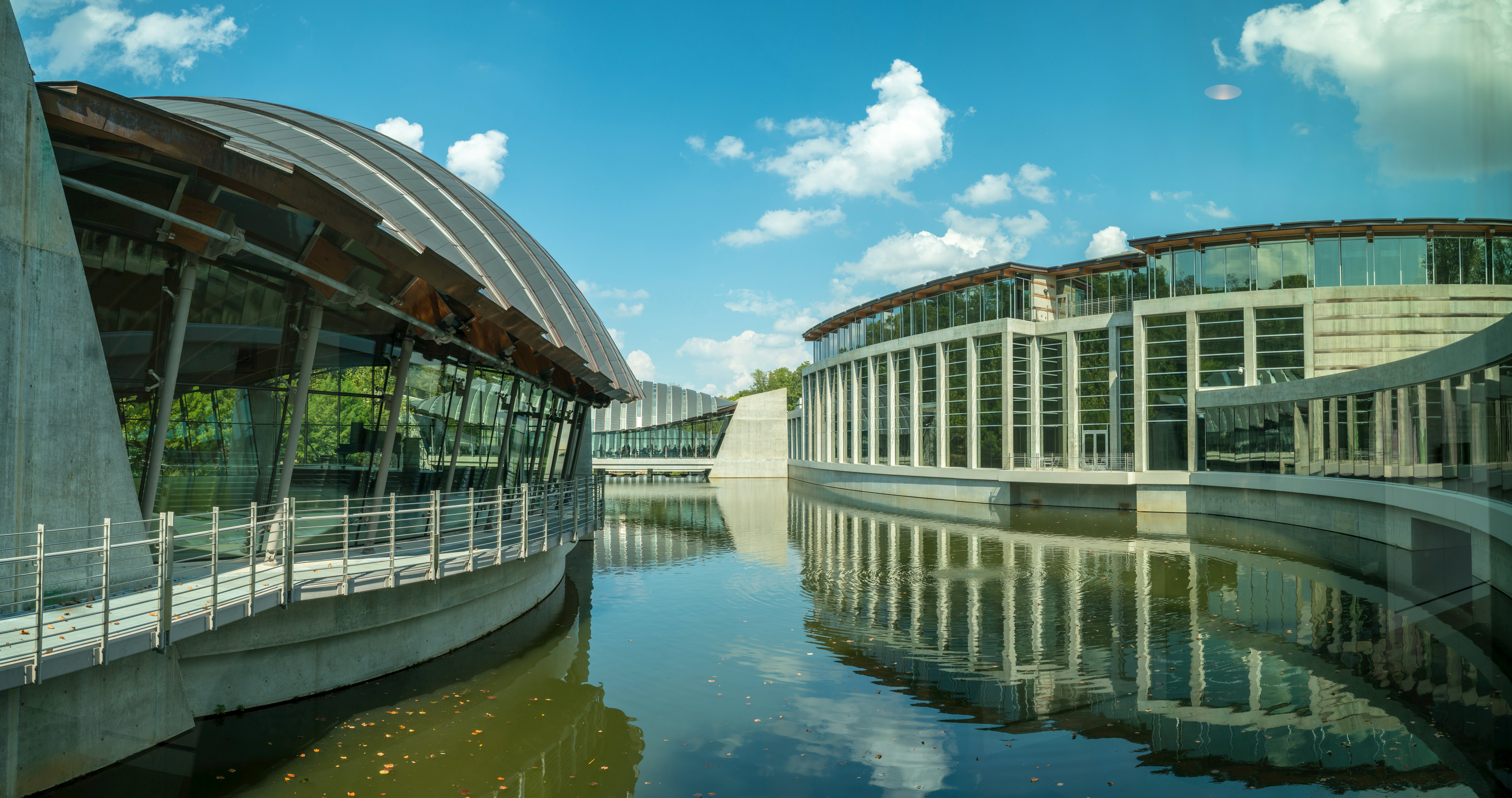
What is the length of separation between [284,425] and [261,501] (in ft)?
4.26

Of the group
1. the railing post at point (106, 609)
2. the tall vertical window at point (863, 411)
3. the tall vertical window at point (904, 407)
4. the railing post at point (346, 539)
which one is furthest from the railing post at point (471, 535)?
the tall vertical window at point (863, 411)

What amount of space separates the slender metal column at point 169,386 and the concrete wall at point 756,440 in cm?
7158

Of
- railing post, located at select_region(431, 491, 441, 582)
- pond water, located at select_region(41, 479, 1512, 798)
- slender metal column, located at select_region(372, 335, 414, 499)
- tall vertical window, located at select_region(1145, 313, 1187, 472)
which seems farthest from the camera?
tall vertical window, located at select_region(1145, 313, 1187, 472)

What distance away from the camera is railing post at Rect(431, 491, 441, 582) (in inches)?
499

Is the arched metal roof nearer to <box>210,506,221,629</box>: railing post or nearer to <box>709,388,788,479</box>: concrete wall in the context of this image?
<box>210,506,221,629</box>: railing post

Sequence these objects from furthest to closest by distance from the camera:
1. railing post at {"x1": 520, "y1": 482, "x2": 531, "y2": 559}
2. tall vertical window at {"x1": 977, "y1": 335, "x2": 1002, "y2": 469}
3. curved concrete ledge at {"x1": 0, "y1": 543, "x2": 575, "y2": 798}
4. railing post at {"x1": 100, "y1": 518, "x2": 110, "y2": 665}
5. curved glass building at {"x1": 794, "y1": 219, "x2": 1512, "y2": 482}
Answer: tall vertical window at {"x1": 977, "y1": 335, "x2": 1002, "y2": 469} < curved glass building at {"x1": 794, "y1": 219, "x2": 1512, "y2": 482} < railing post at {"x1": 520, "y1": 482, "x2": 531, "y2": 559} < curved concrete ledge at {"x1": 0, "y1": 543, "x2": 575, "y2": 798} < railing post at {"x1": 100, "y1": 518, "x2": 110, "y2": 665}

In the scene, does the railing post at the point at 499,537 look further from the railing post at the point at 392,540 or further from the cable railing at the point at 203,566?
the railing post at the point at 392,540

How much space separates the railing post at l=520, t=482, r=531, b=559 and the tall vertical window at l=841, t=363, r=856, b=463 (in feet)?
160

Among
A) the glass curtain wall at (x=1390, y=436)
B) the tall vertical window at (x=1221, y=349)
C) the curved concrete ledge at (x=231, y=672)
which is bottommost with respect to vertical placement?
the curved concrete ledge at (x=231, y=672)

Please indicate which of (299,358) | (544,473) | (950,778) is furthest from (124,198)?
(544,473)

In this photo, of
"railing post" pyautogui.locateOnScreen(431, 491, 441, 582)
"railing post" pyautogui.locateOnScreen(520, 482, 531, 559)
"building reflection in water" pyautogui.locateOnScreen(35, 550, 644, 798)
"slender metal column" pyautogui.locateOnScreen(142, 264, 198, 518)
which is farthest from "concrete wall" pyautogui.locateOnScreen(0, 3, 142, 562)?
"railing post" pyautogui.locateOnScreen(520, 482, 531, 559)

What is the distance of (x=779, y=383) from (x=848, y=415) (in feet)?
252

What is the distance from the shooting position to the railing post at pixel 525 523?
49.3ft

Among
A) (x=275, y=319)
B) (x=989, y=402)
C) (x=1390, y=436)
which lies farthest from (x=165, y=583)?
(x=989, y=402)
